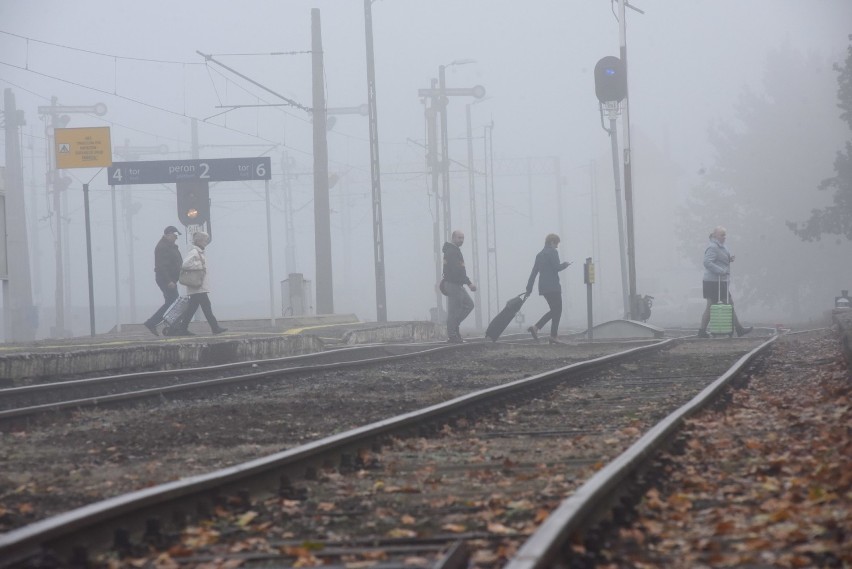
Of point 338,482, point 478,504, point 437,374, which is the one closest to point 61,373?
point 437,374

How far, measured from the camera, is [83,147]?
110 feet

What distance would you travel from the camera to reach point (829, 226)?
153 ft

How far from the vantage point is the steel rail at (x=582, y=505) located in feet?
12.8

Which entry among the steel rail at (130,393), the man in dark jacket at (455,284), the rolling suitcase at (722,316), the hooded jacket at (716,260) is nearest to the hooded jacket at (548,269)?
the man in dark jacket at (455,284)

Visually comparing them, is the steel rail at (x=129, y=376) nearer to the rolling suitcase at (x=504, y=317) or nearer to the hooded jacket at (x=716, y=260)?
the rolling suitcase at (x=504, y=317)

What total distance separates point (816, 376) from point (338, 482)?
23.9 feet

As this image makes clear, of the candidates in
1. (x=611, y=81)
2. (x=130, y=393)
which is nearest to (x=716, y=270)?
(x=611, y=81)

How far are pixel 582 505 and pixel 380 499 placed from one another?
1436 mm

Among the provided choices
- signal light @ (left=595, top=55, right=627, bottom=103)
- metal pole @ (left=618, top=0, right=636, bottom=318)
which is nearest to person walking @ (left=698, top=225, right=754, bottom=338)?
metal pole @ (left=618, top=0, right=636, bottom=318)

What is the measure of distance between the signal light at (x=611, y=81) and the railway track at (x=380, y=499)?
21412 millimetres

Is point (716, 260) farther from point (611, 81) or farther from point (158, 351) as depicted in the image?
point (158, 351)

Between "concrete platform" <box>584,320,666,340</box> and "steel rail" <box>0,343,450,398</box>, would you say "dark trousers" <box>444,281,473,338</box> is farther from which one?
"concrete platform" <box>584,320,666,340</box>

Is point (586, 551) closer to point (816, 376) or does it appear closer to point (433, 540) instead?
point (433, 540)

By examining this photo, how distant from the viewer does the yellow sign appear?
32969 mm
